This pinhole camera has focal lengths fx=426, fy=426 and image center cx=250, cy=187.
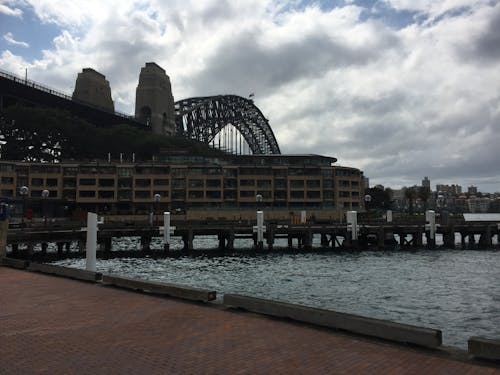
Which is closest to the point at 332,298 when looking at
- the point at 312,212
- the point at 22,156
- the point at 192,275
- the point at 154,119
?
the point at 192,275

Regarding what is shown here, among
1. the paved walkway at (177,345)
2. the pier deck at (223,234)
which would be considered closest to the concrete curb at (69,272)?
the paved walkway at (177,345)

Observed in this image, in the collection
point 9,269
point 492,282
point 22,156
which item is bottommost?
point 492,282

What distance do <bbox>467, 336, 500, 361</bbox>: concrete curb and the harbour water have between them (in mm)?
9486

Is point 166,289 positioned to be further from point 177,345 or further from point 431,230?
point 431,230

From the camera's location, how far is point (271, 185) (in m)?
148

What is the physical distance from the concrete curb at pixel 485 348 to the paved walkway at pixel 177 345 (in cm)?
50

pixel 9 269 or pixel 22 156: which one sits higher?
pixel 22 156

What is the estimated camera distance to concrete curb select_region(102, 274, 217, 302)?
1844 cm

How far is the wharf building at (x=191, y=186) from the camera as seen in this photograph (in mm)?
133625

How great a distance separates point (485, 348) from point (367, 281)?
98.1 ft

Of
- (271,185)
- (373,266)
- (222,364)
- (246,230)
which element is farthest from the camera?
(271,185)

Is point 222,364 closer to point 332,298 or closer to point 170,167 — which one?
point 332,298

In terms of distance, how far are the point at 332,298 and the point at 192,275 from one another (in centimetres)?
1824

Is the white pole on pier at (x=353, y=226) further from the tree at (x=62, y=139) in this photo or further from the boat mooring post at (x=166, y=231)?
the tree at (x=62, y=139)
